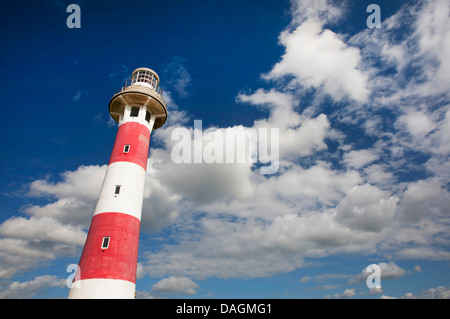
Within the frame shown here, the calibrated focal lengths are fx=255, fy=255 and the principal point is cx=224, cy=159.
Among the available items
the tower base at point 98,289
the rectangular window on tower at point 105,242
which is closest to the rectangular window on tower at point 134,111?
the rectangular window on tower at point 105,242

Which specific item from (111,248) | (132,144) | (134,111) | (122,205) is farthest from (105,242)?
(134,111)

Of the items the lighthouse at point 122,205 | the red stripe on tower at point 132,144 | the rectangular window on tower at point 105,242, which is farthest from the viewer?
the red stripe on tower at point 132,144

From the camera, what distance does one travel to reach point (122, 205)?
2405 centimetres

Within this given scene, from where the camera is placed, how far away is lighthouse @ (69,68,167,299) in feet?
68.4

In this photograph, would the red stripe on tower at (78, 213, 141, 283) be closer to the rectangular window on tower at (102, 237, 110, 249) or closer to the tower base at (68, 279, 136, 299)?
the rectangular window on tower at (102, 237, 110, 249)

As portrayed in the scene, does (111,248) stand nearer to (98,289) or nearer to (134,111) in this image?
(98,289)

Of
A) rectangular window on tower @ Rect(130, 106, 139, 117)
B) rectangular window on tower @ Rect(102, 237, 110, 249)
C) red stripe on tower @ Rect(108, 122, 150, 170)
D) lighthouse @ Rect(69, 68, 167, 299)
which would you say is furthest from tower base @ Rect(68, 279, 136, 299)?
rectangular window on tower @ Rect(130, 106, 139, 117)

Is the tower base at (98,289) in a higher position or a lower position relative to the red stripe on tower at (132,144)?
lower

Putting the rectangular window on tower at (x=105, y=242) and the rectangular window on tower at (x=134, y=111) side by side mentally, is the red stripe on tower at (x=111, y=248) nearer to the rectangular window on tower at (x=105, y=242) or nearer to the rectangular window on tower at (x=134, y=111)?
the rectangular window on tower at (x=105, y=242)

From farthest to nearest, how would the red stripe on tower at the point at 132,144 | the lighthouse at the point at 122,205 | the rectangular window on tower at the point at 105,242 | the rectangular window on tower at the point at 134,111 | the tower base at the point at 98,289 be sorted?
1. the rectangular window on tower at the point at 134,111
2. the red stripe on tower at the point at 132,144
3. the rectangular window on tower at the point at 105,242
4. the lighthouse at the point at 122,205
5. the tower base at the point at 98,289

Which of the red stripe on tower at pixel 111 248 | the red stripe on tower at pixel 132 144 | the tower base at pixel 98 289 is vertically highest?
the red stripe on tower at pixel 132 144

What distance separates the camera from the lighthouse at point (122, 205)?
20.9 m
